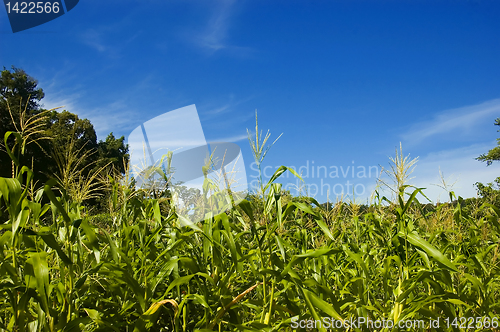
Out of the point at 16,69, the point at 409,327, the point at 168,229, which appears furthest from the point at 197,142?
the point at 16,69

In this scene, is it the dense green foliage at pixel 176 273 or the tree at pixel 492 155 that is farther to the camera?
the tree at pixel 492 155

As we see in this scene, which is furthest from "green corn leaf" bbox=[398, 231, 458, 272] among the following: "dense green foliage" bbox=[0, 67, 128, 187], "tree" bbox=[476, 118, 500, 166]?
"tree" bbox=[476, 118, 500, 166]

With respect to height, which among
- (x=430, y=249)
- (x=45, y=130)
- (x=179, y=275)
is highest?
(x=45, y=130)

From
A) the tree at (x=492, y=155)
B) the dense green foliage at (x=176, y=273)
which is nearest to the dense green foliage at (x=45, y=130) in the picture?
the dense green foliage at (x=176, y=273)

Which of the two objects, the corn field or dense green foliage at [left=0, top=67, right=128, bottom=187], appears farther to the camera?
dense green foliage at [left=0, top=67, right=128, bottom=187]

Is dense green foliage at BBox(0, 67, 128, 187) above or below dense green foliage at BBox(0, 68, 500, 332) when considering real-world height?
above

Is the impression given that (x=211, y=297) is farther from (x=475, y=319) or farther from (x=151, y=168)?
(x=475, y=319)

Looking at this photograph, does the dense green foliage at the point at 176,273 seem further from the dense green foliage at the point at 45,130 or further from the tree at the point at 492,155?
the tree at the point at 492,155

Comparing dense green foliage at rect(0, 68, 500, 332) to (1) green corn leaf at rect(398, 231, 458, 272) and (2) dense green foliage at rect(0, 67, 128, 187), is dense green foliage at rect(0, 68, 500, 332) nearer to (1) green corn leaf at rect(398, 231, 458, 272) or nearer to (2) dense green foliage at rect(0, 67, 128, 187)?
(1) green corn leaf at rect(398, 231, 458, 272)

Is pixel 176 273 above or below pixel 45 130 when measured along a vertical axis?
below

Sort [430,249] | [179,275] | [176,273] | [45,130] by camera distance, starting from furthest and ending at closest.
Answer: [45,130]
[179,275]
[176,273]
[430,249]

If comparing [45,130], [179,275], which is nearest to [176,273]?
[179,275]

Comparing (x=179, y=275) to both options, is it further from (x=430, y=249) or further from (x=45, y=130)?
(x=45, y=130)

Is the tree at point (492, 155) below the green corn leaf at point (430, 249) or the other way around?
the other way around
